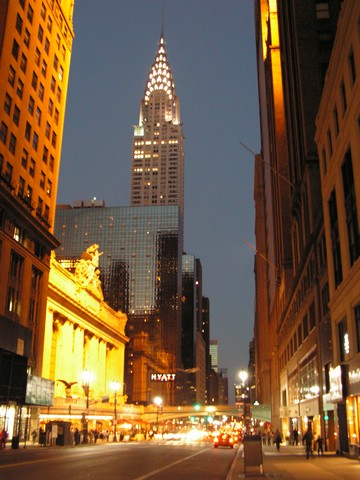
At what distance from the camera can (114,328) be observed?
12275 centimetres

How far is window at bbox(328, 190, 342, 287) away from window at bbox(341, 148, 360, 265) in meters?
3.37

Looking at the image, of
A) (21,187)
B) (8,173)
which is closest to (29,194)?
(21,187)

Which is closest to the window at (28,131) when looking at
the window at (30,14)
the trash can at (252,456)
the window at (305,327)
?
the window at (30,14)

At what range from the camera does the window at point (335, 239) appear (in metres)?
35.1

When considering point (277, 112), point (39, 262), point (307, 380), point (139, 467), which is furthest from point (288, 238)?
point (139, 467)

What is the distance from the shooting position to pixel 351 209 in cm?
3100

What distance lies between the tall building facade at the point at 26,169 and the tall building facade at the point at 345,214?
29.6m

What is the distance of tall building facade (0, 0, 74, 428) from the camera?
52.5 meters

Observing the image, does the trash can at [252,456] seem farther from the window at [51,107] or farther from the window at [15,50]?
the window at [51,107]

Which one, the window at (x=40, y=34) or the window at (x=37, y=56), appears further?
the window at (x=40, y=34)

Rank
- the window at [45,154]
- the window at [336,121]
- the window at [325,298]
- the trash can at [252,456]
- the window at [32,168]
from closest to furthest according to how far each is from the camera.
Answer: the trash can at [252,456] → the window at [336,121] → the window at [325,298] → the window at [32,168] → the window at [45,154]

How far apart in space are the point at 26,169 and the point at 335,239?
36.1 m

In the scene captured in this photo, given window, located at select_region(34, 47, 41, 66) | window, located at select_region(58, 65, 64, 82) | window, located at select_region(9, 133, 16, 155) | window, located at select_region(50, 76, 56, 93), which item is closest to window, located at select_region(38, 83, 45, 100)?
window, located at select_region(34, 47, 41, 66)

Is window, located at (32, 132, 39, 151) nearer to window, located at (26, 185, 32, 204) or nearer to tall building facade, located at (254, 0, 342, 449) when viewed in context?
window, located at (26, 185, 32, 204)
